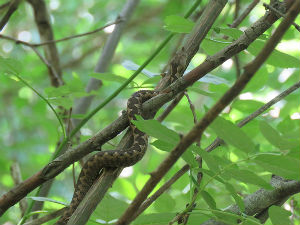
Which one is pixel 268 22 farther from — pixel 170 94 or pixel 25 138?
pixel 25 138

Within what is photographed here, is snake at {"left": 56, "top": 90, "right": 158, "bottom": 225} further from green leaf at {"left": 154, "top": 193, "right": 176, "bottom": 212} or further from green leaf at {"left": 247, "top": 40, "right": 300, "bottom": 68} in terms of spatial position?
green leaf at {"left": 247, "top": 40, "right": 300, "bottom": 68}

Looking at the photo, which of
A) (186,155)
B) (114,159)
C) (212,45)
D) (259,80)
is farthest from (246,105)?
(186,155)

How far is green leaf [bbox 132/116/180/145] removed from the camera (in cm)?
113

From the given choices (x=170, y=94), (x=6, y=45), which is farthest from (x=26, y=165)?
(x=170, y=94)

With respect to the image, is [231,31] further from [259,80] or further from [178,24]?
[259,80]

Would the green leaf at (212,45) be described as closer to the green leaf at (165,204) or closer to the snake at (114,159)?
the snake at (114,159)

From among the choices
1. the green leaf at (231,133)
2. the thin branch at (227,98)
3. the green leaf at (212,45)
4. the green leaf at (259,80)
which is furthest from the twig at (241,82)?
the green leaf at (259,80)

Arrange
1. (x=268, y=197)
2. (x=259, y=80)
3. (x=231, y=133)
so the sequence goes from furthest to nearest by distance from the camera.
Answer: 1. (x=259, y=80)
2. (x=268, y=197)
3. (x=231, y=133)

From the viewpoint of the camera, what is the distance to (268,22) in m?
1.53

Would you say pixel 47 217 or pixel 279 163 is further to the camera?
pixel 47 217

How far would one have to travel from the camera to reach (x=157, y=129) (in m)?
1.15

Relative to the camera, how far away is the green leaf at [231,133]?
1.08 meters

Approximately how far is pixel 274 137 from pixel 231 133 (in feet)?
0.64

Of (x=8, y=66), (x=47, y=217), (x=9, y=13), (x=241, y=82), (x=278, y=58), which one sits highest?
(x=9, y=13)
